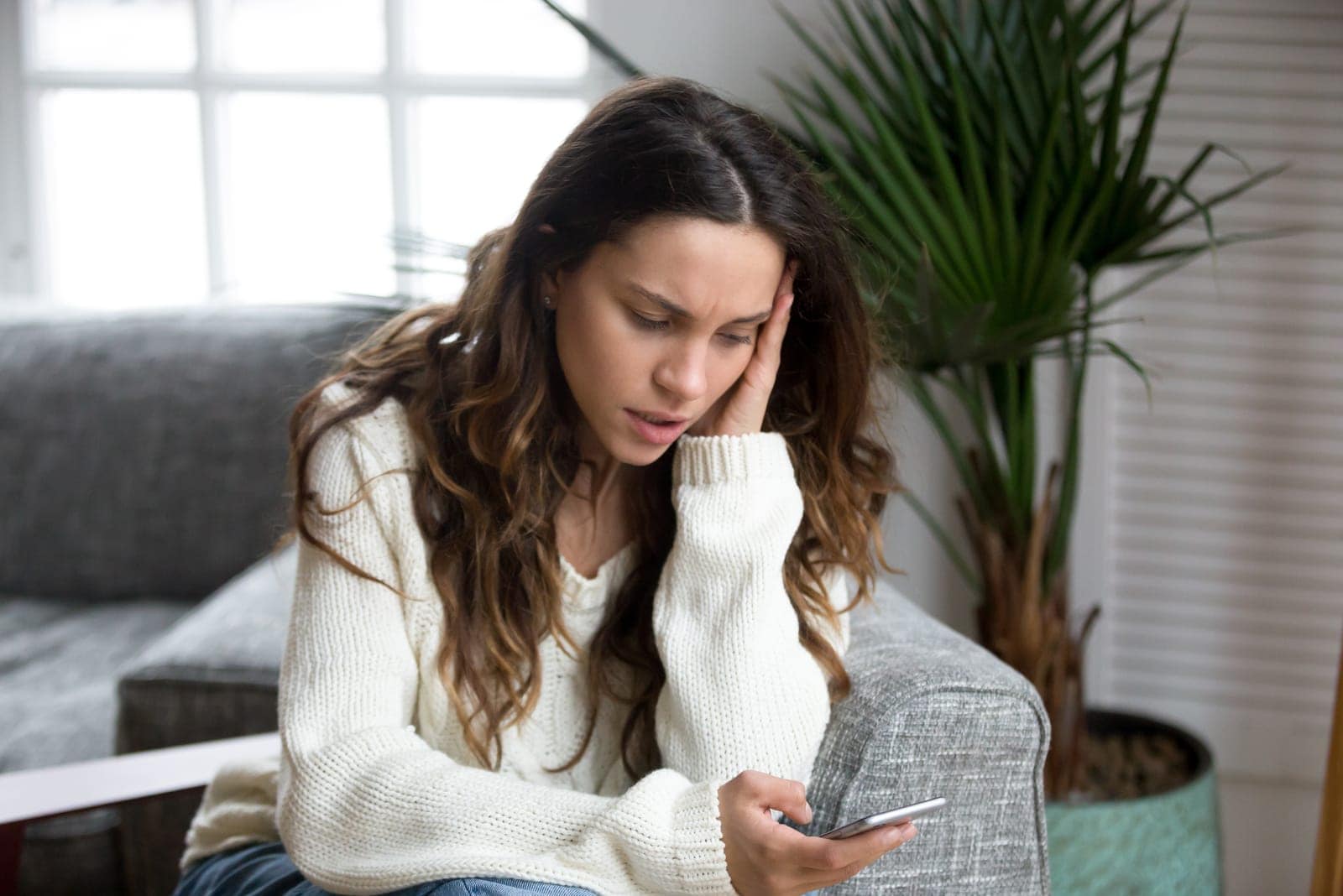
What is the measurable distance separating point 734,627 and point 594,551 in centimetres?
21

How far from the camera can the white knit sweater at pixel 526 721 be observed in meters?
1.02

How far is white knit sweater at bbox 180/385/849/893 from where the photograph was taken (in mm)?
1016

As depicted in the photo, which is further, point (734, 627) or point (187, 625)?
point (187, 625)

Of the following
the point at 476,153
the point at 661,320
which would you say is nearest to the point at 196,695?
the point at 661,320

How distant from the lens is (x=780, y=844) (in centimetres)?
96

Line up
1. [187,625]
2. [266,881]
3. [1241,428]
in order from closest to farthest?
1. [266,881]
2. [187,625]
3. [1241,428]

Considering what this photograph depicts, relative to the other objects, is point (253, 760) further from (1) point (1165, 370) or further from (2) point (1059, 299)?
(1) point (1165, 370)

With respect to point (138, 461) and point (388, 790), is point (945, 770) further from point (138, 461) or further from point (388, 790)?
point (138, 461)

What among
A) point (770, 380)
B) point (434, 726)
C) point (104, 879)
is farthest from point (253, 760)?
point (770, 380)

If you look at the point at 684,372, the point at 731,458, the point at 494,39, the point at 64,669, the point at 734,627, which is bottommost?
the point at 64,669

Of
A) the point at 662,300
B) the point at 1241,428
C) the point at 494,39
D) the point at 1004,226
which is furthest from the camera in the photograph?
the point at 494,39

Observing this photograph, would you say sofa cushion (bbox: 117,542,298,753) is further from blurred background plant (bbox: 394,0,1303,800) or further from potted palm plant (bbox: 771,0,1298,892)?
potted palm plant (bbox: 771,0,1298,892)

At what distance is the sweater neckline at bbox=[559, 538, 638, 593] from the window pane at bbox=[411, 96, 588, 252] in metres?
1.41

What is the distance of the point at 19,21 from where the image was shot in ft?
8.57
